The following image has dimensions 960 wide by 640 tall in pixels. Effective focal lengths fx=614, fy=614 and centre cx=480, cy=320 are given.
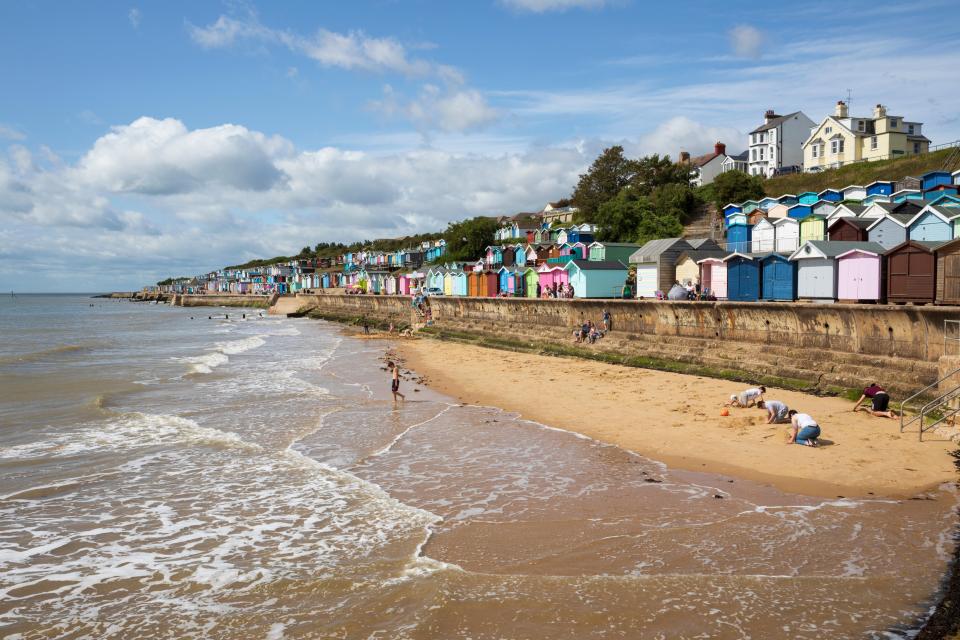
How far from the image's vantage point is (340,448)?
14102 mm

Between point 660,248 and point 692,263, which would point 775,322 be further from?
point 660,248

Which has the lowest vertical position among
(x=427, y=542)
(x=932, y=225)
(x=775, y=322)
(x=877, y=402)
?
(x=427, y=542)

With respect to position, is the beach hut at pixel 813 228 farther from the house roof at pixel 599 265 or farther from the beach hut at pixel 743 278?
the house roof at pixel 599 265

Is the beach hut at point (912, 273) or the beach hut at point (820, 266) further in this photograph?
the beach hut at point (820, 266)

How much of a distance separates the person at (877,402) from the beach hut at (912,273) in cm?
456

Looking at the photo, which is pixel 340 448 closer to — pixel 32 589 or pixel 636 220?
pixel 32 589

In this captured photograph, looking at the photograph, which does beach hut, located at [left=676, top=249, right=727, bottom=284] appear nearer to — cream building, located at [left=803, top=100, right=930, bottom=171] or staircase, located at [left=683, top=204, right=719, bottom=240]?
staircase, located at [left=683, top=204, right=719, bottom=240]

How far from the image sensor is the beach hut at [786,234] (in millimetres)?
32591

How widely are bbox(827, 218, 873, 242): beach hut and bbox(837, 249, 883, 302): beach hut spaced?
5.26m

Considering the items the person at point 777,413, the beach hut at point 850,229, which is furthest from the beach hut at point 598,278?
the person at point 777,413

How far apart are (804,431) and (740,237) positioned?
26328mm

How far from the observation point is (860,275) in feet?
67.1

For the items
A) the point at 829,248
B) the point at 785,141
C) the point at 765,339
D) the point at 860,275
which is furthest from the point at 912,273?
the point at 785,141

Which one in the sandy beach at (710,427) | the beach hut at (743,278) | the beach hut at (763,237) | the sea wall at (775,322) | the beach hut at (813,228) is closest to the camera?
the sandy beach at (710,427)
